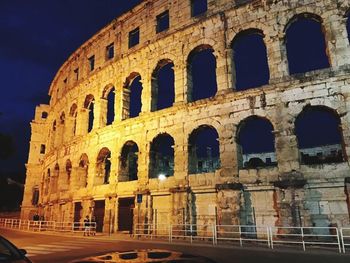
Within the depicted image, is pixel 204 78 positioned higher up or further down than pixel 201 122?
higher up

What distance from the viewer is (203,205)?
1360 centimetres

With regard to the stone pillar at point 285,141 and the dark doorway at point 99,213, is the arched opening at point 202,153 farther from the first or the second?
the dark doorway at point 99,213

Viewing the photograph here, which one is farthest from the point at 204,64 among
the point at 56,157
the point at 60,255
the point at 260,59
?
the point at 60,255

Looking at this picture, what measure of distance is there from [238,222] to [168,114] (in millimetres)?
6519

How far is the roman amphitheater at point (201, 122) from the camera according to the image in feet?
38.4

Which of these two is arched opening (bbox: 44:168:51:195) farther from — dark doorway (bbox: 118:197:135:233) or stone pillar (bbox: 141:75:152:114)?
stone pillar (bbox: 141:75:152:114)

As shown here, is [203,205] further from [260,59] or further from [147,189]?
[260,59]

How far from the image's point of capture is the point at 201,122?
1438 cm

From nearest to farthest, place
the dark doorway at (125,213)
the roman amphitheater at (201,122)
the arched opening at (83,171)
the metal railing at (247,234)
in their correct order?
the metal railing at (247,234)
the roman amphitheater at (201,122)
the dark doorway at (125,213)
the arched opening at (83,171)

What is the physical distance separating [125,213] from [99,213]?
2206mm

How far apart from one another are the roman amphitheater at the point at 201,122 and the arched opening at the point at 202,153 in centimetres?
10

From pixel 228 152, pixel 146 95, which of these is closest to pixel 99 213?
pixel 146 95

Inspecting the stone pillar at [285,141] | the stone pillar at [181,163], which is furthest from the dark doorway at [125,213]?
the stone pillar at [285,141]

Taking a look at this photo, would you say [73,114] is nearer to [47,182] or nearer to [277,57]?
[47,182]
